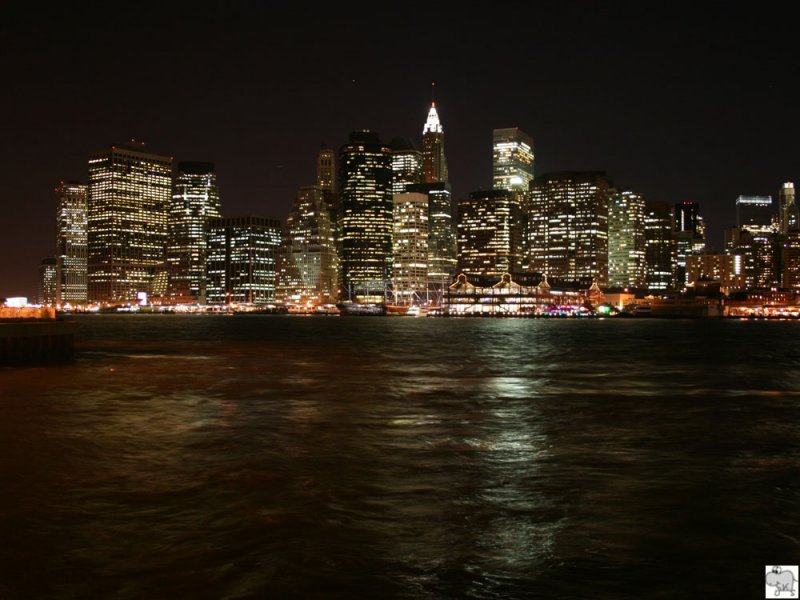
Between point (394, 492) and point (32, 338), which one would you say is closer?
point (394, 492)

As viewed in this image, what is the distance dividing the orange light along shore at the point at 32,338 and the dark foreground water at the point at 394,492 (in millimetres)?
18616

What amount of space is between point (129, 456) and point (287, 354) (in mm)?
50853

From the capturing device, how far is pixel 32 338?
203ft

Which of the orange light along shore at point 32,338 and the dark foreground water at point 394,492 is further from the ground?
the orange light along shore at point 32,338

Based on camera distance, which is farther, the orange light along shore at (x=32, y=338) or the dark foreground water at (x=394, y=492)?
the orange light along shore at (x=32, y=338)

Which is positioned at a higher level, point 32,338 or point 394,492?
point 32,338

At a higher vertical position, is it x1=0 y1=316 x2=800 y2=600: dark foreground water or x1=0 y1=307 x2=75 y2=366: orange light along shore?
x1=0 y1=307 x2=75 y2=366: orange light along shore

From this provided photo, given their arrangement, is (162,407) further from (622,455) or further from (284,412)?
(622,455)

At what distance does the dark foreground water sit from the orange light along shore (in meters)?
Answer: 18.6

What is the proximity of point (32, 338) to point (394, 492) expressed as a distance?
171 feet

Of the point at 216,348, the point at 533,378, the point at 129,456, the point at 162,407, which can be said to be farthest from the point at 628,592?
the point at 216,348

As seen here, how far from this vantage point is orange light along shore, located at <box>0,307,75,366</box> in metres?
58.4

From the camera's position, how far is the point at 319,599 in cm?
1203

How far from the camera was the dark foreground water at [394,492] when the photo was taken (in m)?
13.1
